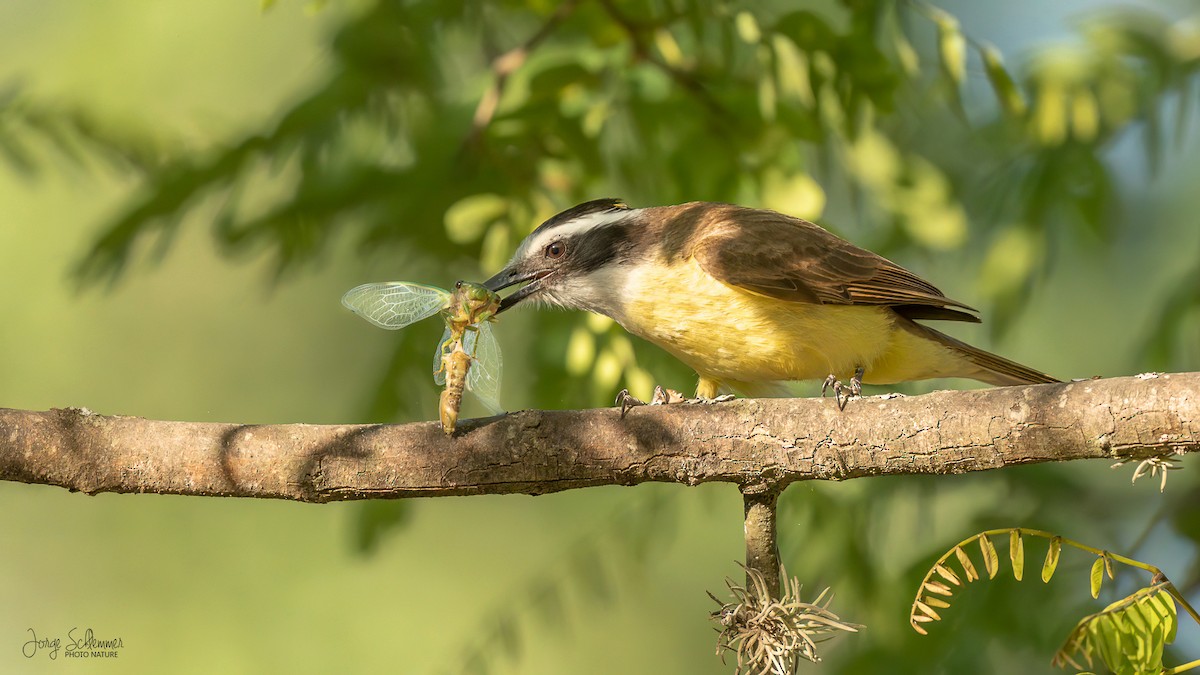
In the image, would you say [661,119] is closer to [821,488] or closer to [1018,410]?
[821,488]

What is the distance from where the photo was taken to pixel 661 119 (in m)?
4.30

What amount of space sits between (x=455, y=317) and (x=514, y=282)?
1.07 metres

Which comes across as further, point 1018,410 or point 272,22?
point 272,22

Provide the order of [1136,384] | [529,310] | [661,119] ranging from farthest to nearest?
[529,310], [661,119], [1136,384]

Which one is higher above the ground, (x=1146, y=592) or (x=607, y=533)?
(x=607, y=533)

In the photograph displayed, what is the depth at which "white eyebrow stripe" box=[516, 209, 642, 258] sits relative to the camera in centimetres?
437

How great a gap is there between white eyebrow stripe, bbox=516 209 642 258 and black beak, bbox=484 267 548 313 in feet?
0.33

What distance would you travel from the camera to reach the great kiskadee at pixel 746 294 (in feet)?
13.7

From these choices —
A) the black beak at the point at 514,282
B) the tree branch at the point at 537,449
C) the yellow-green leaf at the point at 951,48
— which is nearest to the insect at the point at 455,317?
the tree branch at the point at 537,449

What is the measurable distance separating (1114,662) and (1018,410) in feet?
2.40

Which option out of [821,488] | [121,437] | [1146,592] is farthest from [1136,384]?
[121,437]

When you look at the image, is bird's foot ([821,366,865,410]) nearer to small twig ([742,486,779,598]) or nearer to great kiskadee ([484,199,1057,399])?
great kiskadee ([484,199,1057,399])

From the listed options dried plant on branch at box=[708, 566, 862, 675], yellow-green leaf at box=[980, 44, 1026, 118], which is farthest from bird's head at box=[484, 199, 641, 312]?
dried plant on branch at box=[708, 566, 862, 675]

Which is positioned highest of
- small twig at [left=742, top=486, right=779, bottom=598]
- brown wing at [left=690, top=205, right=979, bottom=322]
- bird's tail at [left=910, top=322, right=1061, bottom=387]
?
brown wing at [left=690, top=205, right=979, bottom=322]
